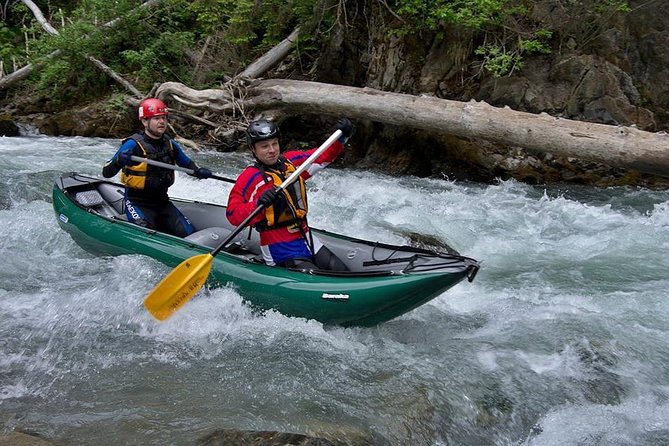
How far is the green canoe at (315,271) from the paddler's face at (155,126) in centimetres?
74

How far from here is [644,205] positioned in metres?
6.90

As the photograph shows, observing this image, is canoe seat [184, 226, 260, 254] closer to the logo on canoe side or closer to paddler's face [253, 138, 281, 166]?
paddler's face [253, 138, 281, 166]

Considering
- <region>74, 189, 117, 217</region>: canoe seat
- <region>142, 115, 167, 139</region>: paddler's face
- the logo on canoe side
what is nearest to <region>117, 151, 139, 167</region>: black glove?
<region>142, 115, 167, 139</region>: paddler's face

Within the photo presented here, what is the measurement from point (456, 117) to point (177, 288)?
13.6 feet

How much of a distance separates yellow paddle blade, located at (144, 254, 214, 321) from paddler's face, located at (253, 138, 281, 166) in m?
0.74

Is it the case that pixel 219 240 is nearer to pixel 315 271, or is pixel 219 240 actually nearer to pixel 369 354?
pixel 315 271

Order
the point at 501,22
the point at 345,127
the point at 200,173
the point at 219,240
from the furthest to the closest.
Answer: the point at 501,22 < the point at 200,173 < the point at 219,240 < the point at 345,127

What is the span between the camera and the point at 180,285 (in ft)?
13.1

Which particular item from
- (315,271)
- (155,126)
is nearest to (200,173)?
(155,126)

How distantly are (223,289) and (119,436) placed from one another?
149cm

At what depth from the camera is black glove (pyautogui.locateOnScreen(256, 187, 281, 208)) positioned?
3832 mm

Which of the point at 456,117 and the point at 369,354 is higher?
the point at 456,117

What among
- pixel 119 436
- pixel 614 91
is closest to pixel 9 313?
pixel 119 436

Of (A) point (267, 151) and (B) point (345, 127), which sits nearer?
(A) point (267, 151)
